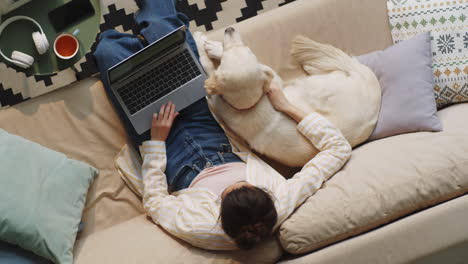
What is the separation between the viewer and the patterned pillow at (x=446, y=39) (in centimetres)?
163

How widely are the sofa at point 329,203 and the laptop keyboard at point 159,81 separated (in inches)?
5.6

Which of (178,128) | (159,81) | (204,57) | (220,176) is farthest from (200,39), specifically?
(220,176)

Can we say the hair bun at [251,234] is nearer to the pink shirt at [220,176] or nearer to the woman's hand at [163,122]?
the pink shirt at [220,176]

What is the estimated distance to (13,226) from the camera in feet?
4.34

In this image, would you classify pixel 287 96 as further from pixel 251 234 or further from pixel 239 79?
pixel 251 234

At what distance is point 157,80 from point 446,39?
3.88 ft

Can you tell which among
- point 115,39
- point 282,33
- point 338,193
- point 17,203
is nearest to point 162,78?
point 115,39

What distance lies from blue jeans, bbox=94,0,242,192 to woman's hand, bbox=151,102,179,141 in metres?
0.05

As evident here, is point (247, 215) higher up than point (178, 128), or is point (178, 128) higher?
point (178, 128)

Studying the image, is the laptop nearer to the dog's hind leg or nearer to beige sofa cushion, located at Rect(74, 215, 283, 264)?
the dog's hind leg

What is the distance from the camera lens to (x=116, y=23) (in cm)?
199

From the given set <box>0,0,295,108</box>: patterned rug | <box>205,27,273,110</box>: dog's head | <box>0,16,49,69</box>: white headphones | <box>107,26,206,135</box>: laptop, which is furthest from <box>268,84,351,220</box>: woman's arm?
<box>0,16,49,69</box>: white headphones

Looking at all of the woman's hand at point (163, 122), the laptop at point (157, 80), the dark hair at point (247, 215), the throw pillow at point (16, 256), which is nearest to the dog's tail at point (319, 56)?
the laptop at point (157, 80)

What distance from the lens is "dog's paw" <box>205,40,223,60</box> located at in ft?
5.41
